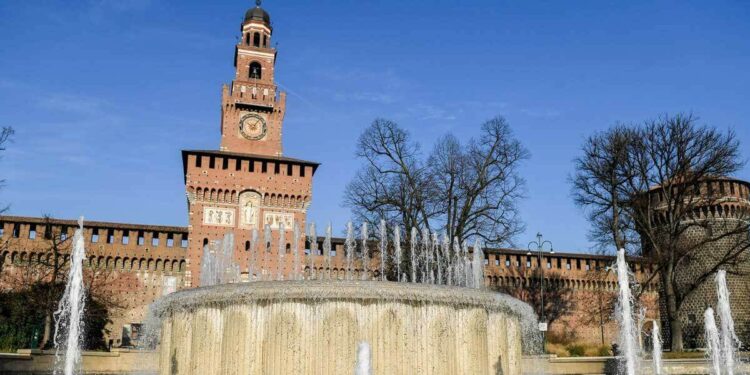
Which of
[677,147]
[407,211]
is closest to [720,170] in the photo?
[677,147]

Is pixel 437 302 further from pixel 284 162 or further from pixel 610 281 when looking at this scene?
pixel 610 281

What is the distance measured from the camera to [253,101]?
127 feet

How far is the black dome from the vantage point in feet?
136

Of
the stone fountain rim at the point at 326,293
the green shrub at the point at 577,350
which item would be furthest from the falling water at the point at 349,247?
the stone fountain rim at the point at 326,293

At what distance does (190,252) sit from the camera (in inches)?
1315

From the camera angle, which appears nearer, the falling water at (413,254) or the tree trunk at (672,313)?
the tree trunk at (672,313)

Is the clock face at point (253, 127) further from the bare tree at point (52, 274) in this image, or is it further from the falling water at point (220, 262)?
the bare tree at point (52, 274)

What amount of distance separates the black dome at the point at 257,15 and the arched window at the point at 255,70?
3.00 metres

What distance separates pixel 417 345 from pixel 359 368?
268cm

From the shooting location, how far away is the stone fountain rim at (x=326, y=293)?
1031 centimetres

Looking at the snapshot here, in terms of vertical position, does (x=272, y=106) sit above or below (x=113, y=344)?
above

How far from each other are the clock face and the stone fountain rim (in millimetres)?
27496

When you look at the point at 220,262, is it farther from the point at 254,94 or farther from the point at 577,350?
the point at 577,350

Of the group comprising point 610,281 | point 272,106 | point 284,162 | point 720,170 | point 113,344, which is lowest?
point 113,344
